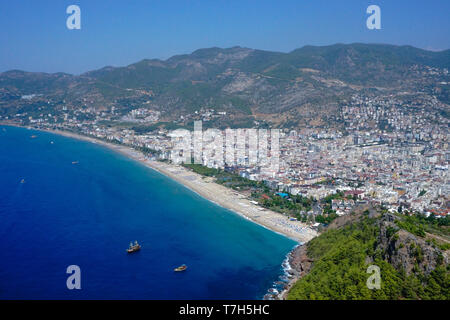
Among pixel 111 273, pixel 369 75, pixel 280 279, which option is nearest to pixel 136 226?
pixel 111 273

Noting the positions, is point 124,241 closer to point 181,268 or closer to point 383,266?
point 181,268

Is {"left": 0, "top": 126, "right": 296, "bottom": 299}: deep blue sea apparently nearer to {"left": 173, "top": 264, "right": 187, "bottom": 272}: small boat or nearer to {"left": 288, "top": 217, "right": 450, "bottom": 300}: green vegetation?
A: {"left": 173, "top": 264, "right": 187, "bottom": 272}: small boat

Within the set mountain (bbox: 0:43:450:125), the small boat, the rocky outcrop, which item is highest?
mountain (bbox: 0:43:450:125)

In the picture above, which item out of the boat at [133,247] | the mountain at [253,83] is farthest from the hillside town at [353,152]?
the boat at [133,247]

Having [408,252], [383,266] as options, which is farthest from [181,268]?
[408,252]

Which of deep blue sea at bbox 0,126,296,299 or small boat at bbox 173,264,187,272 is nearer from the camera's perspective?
deep blue sea at bbox 0,126,296,299

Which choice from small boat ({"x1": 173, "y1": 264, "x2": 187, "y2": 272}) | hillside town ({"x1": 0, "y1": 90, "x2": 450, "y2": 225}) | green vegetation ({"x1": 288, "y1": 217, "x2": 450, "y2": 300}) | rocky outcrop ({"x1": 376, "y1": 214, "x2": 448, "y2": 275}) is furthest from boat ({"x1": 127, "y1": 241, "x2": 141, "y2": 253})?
rocky outcrop ({"x1": 376, "y1": 214, "x2": 448, "y2": 275})

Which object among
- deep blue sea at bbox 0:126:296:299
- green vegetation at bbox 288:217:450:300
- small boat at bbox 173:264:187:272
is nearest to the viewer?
green vegetation at bbox 288:217:450:300
